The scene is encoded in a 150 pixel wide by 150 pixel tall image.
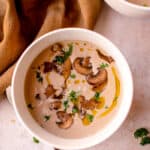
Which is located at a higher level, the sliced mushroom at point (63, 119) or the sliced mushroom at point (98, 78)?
the sliced mushroom at point (98, 78)

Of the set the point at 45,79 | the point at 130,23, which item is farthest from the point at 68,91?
the point at 130,23

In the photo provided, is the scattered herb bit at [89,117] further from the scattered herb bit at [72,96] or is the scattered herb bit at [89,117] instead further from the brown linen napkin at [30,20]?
the brown linen napkin at [30,20]

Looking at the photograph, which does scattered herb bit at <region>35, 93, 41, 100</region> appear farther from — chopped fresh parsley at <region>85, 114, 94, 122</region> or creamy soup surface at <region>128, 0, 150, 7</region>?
creamy soup surface at <region>128, 0, 150, 7</region>

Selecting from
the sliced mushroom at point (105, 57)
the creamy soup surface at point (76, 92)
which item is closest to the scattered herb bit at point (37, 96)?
the creamy soup surface at point (76, 92)

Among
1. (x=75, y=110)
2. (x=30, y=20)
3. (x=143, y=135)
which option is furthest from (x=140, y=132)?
(x=30, y=20)

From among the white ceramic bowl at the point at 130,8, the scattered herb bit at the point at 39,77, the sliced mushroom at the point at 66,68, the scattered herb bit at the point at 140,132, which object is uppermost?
the white ceramic bowl at the point at 130,8

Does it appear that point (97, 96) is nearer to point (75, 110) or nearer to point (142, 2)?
point (75, 110)

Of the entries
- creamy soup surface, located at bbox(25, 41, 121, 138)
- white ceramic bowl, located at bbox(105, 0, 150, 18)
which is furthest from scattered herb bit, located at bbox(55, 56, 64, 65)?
white ceramic bowl, located at bbox(105, 0, 150, 18)
